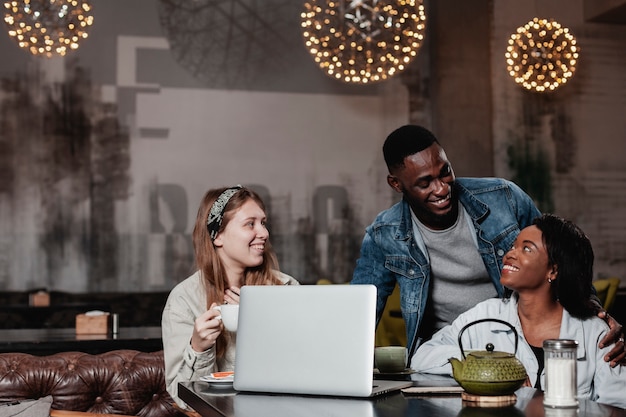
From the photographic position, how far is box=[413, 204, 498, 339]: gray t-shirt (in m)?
3.17

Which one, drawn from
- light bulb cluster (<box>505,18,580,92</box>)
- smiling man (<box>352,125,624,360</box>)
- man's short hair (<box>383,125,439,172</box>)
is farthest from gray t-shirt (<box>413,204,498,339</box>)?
light bulb cluster (<box>505,18,580,92</box>)

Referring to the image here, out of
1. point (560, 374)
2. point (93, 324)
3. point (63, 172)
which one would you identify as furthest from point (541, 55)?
point (560, 374)

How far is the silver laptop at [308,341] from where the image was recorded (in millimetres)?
1958

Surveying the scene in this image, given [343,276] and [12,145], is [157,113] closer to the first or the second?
[12,145]

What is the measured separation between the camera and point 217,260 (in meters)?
2.95

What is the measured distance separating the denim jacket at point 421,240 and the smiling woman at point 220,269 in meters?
0.47

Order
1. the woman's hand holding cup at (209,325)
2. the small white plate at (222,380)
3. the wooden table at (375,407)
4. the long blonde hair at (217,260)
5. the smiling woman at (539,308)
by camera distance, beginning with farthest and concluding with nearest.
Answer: the long blonde hair at (217,260) < the smiling woman at (539,308) < the woman's hand holding cup at (209,325) < the small white plate at (222,380) < the wooden table at (375,407)

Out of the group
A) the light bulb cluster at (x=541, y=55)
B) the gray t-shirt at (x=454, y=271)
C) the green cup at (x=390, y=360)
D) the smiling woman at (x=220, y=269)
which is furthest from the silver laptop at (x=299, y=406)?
the light bulb cluster at (x=541, y=55)

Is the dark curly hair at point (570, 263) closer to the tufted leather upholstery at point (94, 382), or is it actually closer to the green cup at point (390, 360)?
the green cup at point (390, 360)

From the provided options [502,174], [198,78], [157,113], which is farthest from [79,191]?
[502,174]

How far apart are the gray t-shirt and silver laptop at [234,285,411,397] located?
1.09m

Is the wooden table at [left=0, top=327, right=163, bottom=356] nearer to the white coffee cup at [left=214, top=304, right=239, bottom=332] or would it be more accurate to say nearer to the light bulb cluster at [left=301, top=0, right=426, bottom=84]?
the white coffee cup at [left=214, top=304, right=239, bottom=332]

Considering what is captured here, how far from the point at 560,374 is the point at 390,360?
731mm

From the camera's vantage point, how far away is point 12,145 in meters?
7.57
